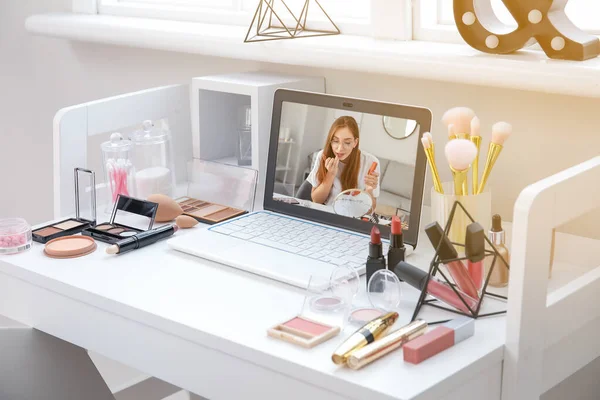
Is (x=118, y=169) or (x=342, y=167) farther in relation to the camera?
(x=118, y=169)

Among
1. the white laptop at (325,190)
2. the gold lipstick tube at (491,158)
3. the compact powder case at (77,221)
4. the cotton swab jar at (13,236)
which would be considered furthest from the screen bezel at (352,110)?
the cotton swab jar at (13,236)

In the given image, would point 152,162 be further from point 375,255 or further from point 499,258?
point 499,258

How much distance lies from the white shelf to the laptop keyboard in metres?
0.32

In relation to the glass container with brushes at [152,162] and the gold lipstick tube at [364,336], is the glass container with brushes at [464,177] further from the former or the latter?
the glass container with brushes at [152,162]

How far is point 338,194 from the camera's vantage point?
1.50m

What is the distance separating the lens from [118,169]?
167 cm

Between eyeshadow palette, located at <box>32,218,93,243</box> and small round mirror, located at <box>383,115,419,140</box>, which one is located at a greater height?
small round mirror, located at <box>383,115,419,140</box>

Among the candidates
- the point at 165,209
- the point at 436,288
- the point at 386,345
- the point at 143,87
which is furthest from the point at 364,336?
the point at 143,87

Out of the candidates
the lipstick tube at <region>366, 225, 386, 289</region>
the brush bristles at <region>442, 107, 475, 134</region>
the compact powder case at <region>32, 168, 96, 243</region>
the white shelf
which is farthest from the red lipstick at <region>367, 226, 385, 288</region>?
the compact powder case at <region>32, 168, 96, 243</region>

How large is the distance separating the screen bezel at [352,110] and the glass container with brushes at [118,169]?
0.94 ft

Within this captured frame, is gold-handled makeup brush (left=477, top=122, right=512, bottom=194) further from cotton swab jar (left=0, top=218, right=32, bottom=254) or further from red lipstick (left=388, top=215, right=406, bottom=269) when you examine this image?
cotton swab jar (left=0, top=218, right=32, bottom=254)

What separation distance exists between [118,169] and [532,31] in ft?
2.68

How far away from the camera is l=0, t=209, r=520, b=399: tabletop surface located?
1.01 metres

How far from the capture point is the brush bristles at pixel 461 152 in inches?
48.6
